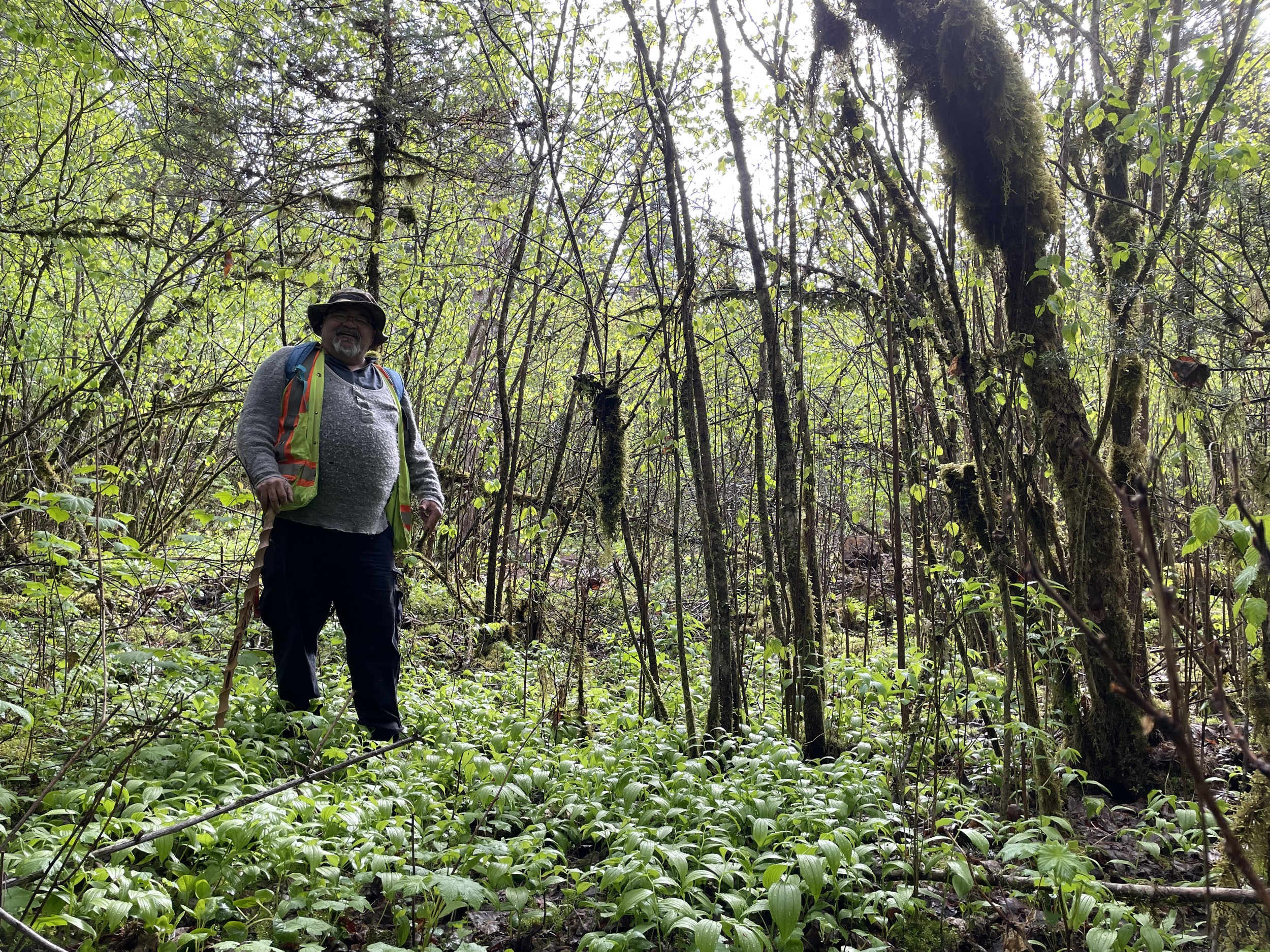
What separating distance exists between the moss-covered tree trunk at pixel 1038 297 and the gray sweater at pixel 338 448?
3.31 metres

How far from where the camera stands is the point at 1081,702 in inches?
154

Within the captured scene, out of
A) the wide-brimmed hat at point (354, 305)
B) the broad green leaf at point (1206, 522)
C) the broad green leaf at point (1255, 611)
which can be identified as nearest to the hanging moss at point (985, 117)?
the broad green leaf at point (1206, 522)

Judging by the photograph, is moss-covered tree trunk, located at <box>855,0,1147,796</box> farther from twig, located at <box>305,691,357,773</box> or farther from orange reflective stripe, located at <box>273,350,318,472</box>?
orange reflective stripe, located at <box>273,350,318,472</box>

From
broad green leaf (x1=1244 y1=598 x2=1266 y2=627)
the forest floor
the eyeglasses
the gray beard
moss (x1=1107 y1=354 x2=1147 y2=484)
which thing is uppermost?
the eyeglasses

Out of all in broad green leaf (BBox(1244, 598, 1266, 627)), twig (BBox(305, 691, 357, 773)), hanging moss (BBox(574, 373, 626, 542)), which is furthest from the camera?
hanging moss (BBox(574, 373, 626, 542))

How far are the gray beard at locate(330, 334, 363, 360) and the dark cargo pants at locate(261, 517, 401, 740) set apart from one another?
37.7 inches

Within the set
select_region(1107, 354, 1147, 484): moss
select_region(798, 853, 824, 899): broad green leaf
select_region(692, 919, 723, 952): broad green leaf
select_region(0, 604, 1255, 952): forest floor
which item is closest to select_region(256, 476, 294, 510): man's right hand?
select_region(0, 604, 1255, 952): forest floor

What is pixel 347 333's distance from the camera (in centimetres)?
420

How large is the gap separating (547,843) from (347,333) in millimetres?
2845

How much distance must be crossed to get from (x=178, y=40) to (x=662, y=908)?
18.2ft

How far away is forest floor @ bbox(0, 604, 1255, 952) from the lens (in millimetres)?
2189

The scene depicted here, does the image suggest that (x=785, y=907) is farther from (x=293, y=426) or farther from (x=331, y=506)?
(x=293, y=426)

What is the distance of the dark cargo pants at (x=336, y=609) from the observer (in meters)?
3.89

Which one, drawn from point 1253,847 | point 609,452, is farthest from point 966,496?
point 1253,847
